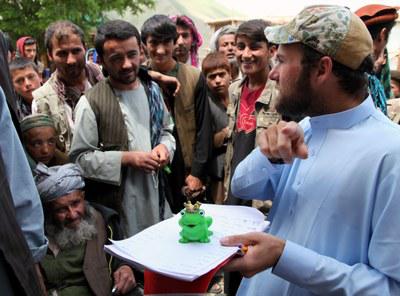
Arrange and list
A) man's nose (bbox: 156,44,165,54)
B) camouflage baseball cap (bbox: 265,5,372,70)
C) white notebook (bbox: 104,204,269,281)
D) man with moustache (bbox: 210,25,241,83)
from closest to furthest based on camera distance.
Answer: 1. white notebook (bbox: 104,204,269,281)
2. camouflage baseball cap (bbox: 265,5,372,70)
3. man's nose (bbox: 156,44,165,54)
4. man with moustache (bbox: 210,25,241,83)

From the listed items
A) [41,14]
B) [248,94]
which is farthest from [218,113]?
[41,14]

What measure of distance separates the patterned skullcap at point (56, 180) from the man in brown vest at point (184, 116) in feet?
3.48

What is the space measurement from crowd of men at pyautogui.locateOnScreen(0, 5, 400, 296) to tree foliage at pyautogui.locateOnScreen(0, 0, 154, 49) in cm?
1252

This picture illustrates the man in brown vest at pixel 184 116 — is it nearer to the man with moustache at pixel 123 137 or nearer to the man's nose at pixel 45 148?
the man with moustache at pixel 123 137

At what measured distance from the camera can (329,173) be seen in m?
1.52

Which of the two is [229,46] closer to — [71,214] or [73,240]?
[71,214]

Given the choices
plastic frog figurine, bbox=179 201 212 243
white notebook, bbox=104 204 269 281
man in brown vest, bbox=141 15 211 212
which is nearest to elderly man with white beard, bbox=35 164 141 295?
man in brown vest, bbox=141 15 211 212

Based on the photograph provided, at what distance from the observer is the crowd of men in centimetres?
144

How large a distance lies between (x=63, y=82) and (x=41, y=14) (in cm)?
1437

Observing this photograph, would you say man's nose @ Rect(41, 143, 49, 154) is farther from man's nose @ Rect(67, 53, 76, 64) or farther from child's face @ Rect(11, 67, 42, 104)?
child's face @ Rect(11, 67, 42, 104)

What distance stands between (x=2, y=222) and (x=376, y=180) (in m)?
1.25

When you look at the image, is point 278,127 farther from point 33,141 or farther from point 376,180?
point 33,141

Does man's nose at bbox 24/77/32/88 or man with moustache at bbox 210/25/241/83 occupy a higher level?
man with moustache at bbox 210/25/241/83

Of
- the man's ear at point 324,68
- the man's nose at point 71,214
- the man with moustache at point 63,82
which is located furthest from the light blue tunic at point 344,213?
the man with moustache at point 63,82
